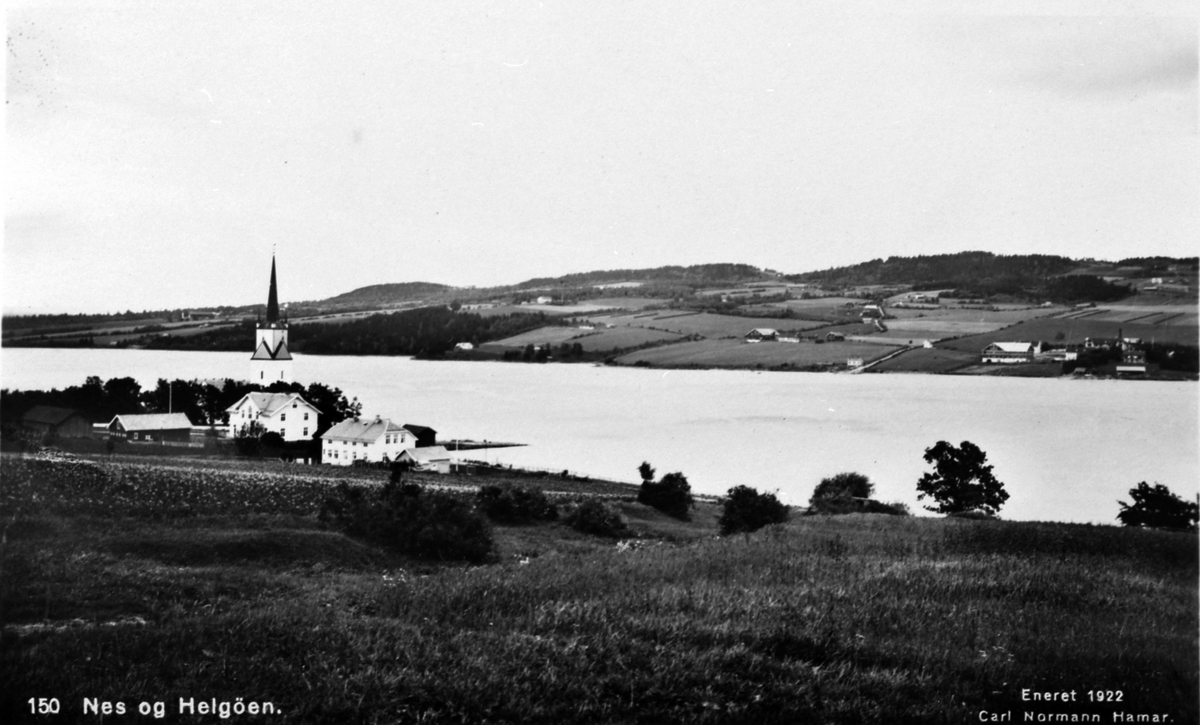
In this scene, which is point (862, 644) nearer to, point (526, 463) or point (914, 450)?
point (914, 450)

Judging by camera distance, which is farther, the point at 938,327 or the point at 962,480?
the point at 938,327

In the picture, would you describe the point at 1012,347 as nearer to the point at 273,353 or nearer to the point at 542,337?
the point at 542,337

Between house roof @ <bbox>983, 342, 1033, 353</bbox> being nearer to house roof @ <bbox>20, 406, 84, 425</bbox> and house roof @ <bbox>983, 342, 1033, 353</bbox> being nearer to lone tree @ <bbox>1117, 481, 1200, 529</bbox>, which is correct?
lone tree @ <bbox>1117, 481, 1200, 529</bbox>

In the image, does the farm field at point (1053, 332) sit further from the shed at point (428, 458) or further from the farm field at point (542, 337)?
the shed at point (428, 458)

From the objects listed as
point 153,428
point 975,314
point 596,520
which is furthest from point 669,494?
point 153,428

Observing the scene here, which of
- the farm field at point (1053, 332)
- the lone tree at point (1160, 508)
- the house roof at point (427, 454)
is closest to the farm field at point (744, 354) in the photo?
the farm field at point (1053, 332)

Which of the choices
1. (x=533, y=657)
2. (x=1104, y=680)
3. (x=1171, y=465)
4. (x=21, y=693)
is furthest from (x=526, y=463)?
(x=1171, y=465)
